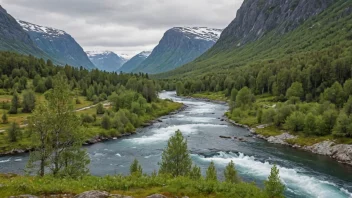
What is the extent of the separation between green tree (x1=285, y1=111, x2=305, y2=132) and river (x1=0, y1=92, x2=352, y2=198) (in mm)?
10595

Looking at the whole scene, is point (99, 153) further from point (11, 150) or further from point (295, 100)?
point (295, 100)

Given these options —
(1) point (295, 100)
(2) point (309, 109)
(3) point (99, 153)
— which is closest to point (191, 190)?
(3) point (99, 153)

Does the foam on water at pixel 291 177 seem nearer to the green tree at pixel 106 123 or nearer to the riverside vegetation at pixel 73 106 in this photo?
the riverside vegetation at pixel 73 106

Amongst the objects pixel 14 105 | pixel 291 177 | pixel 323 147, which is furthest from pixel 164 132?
pixel 14 105

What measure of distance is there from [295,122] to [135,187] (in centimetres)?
7753

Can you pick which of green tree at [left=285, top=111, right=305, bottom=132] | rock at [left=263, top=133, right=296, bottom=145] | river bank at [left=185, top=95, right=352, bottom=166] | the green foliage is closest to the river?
river bank at [left=185, top=95, right=352, bottom=166]

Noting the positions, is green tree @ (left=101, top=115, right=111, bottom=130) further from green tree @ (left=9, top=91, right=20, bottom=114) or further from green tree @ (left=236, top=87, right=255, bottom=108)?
green tree @ (left=236, top=87, right=255, bottom=108)

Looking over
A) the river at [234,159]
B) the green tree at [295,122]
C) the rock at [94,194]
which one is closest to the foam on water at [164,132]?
the river at [234,159]

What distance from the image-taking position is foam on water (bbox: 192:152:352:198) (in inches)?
2146

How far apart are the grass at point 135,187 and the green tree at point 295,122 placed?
7169cm

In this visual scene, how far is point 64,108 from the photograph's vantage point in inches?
1471

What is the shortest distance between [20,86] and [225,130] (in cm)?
11240

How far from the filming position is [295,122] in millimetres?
95375

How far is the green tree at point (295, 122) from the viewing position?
9469 centimetres
